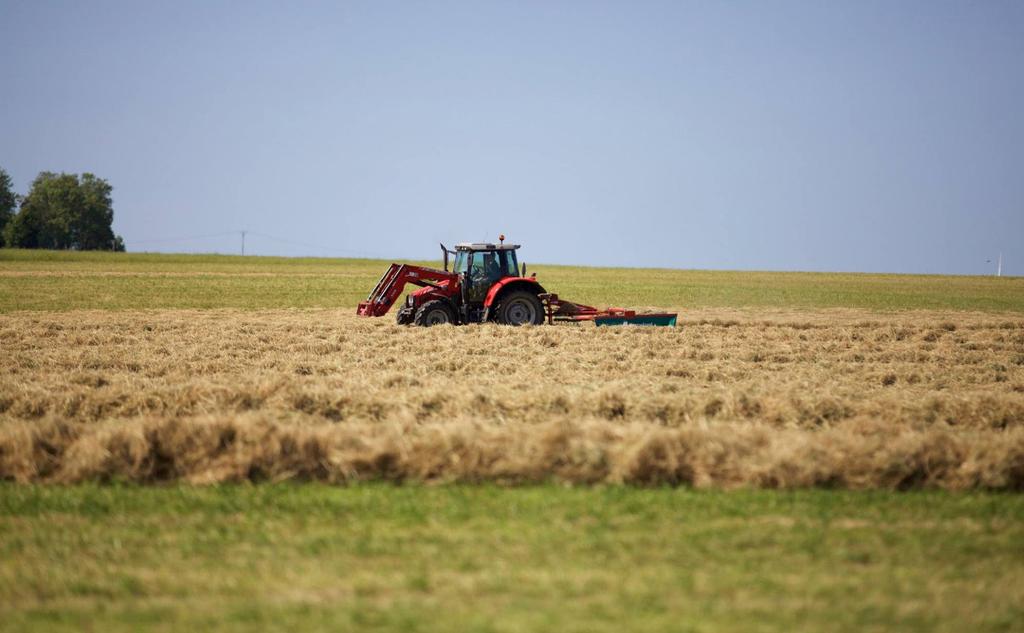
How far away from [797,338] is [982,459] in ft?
36.1

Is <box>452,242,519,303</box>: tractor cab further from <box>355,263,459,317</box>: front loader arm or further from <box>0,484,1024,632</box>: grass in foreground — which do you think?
<box>0,484,1024,632</box>: grass in foreground

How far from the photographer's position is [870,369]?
495 inches

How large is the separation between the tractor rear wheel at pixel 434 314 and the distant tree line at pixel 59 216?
9148cm

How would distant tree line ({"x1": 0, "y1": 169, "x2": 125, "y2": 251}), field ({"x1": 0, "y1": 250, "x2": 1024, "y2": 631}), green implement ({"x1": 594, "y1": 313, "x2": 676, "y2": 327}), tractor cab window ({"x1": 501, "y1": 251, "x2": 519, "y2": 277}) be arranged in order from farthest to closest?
distant tree line ({"x1": 0, "y1": 169, "x2": 125, "y2": 251}), tractor cab window ({"x1": 501, "y1": 251, "x2": 519, "y2": 277}), green implement ({"x1": 594, "y1": 313, "x2": 676, "y2": 327}), field ({"x1": 0, "y1": 250, "x2": 1024, "y2": 631})

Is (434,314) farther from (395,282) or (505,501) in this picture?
(505,501)

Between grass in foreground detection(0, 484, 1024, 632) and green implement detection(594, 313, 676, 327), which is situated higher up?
green implement detection(594, 313, 676, 327)

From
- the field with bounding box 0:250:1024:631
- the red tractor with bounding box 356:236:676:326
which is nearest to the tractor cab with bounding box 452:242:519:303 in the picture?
the red tractor with bounding box 356:236:676:326

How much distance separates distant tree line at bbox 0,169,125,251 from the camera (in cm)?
9684

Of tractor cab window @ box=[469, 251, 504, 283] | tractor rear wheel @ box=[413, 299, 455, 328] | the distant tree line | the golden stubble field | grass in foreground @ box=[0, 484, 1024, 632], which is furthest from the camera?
the distant tree line

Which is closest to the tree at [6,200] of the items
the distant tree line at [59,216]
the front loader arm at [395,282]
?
the distant tree line at [59,216]

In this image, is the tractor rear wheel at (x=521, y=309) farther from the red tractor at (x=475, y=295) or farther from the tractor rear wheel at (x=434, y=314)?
the tractor rear wheel at (x=434, y=314)

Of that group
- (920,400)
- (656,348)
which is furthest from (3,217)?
(920,400)

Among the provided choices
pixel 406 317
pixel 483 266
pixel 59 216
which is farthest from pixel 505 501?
pixel 59 216

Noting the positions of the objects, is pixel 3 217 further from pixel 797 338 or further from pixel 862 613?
pixel 862 613
